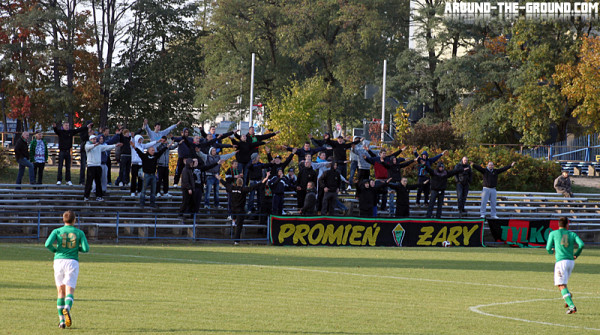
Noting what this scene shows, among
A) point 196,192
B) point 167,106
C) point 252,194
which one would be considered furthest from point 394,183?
point 167,106

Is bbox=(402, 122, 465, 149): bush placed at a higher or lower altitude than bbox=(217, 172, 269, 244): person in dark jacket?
higher

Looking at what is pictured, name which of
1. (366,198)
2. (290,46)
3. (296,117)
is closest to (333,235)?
(366,198)

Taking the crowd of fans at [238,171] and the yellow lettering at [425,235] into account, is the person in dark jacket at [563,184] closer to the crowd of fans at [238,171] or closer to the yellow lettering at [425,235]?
the crowd of fans at [238,171]

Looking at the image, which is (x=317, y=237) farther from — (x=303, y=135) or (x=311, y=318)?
(x=303, y=135)

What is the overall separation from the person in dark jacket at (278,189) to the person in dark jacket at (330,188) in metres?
1.31

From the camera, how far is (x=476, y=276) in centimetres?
1905

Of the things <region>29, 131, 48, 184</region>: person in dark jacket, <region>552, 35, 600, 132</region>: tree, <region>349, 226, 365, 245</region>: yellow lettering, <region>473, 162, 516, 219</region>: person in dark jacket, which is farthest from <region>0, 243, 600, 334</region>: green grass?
<region>552, 35, 600, 132</region>: tree

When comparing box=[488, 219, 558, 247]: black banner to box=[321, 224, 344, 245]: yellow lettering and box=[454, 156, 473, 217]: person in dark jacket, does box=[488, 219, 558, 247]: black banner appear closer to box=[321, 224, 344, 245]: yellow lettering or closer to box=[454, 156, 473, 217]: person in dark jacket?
box=[454, 156, 473, 217]: person in dark jacket

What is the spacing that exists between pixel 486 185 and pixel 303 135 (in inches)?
745

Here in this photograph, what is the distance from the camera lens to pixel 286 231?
25.7 metres

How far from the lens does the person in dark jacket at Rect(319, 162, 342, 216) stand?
26719mm

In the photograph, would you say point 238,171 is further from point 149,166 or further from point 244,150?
point 149,166

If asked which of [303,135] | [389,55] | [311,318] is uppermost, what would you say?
[389,55]

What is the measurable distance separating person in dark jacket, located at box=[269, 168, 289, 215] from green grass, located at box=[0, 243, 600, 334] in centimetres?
295
